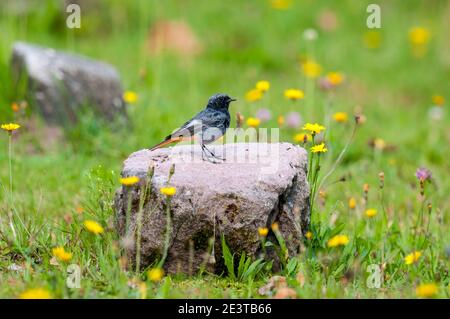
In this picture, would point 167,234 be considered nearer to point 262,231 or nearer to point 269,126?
point 262,231

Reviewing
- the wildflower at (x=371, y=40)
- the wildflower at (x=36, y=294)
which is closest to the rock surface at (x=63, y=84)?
the wildflower at (x=36, y=294)

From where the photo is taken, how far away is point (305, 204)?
3.63m

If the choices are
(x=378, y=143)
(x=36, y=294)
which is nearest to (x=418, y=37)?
(x=378, y=143)

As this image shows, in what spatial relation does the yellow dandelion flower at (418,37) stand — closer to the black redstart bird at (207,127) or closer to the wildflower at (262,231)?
the black redstart bird at (207,127)

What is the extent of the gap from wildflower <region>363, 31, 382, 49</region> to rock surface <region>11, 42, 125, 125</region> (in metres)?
3.95

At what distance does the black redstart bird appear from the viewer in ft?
11.9

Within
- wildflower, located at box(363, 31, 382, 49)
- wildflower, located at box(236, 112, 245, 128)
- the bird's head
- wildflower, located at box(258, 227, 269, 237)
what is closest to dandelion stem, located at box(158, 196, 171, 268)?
wildflower, located at box(258, 227, 269, 237)

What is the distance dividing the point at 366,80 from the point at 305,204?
17.4 ft

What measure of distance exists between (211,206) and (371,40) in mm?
6468

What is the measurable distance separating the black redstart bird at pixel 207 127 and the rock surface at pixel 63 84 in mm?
2695

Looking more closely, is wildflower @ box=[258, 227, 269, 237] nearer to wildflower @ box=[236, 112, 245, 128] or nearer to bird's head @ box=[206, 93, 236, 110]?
bird's head @ box=[206, 93, 236, 110]

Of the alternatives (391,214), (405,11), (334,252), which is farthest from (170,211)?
(405,11)
